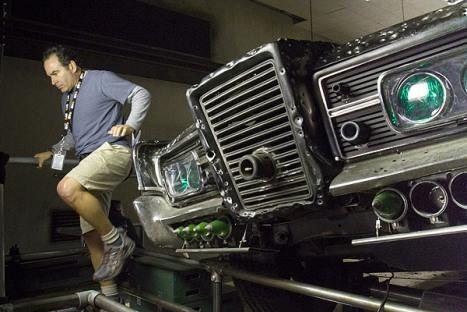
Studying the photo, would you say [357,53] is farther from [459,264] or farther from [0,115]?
[0,115]

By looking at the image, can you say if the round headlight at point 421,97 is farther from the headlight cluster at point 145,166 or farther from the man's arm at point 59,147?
the man's arm at point 59,147

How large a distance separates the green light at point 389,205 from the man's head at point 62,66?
86.3 inches

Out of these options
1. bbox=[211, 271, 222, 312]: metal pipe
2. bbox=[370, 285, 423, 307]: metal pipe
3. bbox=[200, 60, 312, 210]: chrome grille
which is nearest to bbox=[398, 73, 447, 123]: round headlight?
bbox=[200, 60, 312, 210]: chrome grille

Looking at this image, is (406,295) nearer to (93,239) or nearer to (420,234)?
(420,234)

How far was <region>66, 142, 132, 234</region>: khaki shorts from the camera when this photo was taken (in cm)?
240

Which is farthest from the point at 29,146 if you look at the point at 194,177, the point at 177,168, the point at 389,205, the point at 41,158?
the point at 389,205

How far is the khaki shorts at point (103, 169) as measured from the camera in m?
2.40

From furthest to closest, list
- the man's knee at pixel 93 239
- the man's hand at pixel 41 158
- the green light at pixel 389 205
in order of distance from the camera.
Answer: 1. the man's hand at pixel 41 158
2. the man's knee at pixel 93 239
3. the green light at pixel 389 205

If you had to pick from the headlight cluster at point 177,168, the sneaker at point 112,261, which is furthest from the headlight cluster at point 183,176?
the sneaker at point 112,261

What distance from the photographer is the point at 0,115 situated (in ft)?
12.9

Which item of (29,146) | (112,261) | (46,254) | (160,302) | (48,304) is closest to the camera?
(48,304)

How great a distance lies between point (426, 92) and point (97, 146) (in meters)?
1.98

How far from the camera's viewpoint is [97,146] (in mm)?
2588

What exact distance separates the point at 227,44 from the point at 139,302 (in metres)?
4.09
